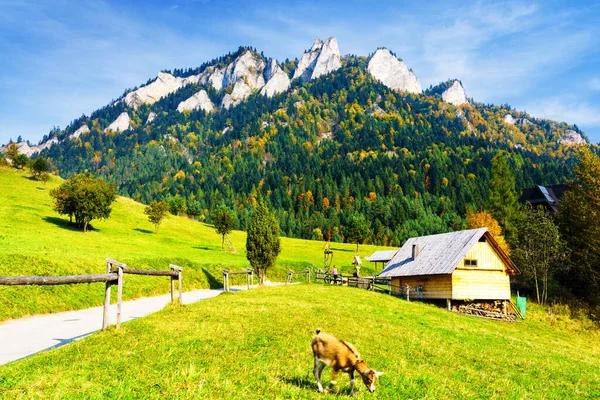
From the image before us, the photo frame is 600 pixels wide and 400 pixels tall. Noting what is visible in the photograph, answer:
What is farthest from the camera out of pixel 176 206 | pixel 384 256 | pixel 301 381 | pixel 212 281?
pixel 176 206

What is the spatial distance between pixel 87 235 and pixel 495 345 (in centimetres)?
5570

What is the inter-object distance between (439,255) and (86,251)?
39.8 m

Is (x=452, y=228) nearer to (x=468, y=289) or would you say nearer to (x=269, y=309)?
(x=468, y=289)

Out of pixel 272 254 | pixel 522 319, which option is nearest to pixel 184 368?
pixel 272 254

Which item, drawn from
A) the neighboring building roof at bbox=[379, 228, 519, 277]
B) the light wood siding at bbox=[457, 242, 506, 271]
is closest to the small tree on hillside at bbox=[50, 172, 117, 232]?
the neighboring building roof at bbox=[379, 228, 519, 277]

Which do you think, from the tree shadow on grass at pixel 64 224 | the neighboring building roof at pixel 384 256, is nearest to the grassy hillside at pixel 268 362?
the neighboring building roof at pixel 384 256

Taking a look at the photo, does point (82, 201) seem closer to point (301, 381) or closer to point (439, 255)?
point (439, 255)

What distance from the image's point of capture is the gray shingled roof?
4075 cm

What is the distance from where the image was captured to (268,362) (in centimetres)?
1047

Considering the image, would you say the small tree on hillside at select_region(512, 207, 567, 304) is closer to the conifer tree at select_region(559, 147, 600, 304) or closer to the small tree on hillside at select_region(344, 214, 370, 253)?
the conifer tree at select_region(559, 147, 600, 304)

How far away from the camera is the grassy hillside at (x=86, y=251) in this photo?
25.3 m

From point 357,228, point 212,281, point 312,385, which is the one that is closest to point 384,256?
point 212,281

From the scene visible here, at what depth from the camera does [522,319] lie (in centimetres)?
4097

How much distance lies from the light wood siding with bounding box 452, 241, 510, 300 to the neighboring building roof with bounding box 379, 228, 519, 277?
921mm
